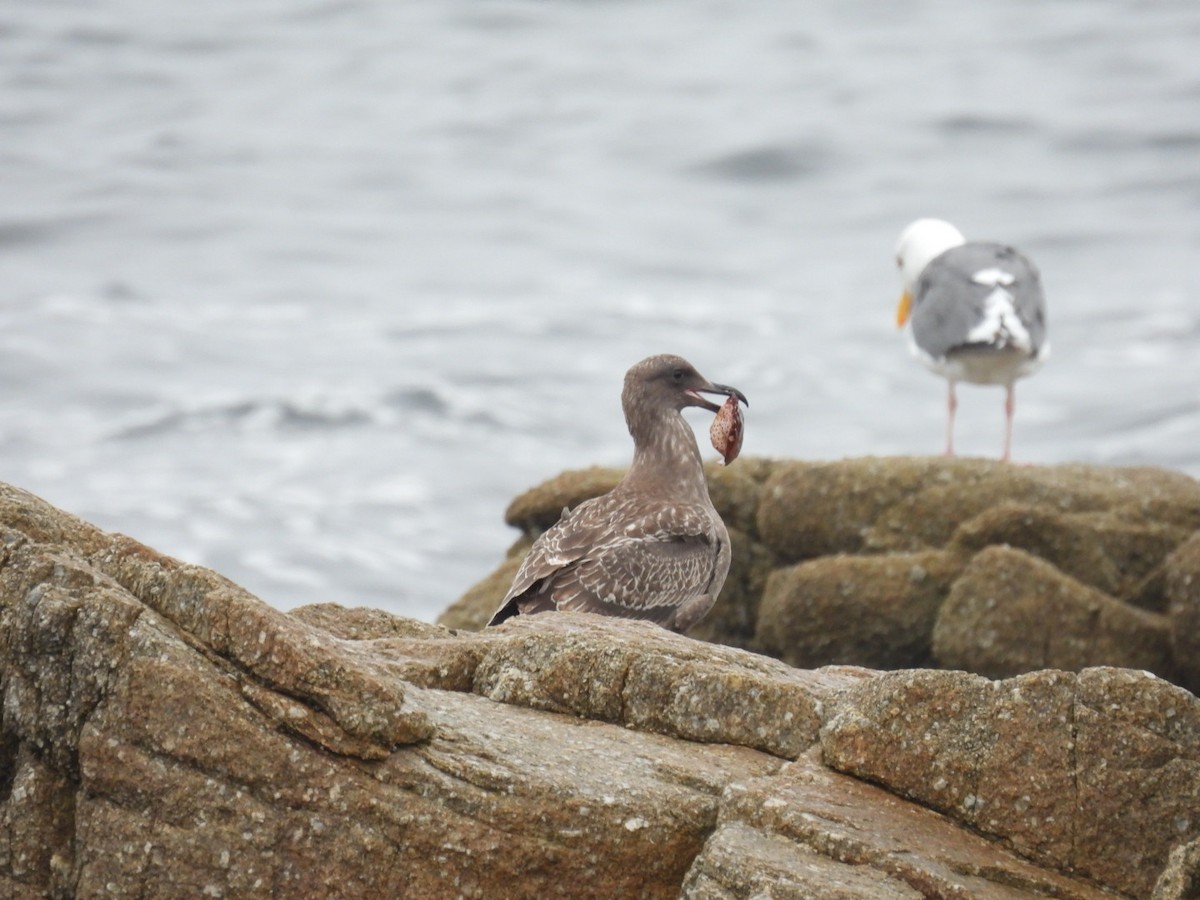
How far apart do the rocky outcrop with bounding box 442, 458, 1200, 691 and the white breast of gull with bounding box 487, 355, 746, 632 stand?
1.92 metres

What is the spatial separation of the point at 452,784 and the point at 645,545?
12.6 ft

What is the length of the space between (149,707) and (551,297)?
93.8 ft

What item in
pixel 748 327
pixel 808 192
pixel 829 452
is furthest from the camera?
pixel 808 192

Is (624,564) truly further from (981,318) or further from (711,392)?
(981,318)

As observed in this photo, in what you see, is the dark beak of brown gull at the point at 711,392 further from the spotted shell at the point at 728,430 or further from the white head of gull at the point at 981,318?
the white head of gull at the point at 981,318

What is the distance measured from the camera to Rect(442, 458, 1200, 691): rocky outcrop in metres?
11.3

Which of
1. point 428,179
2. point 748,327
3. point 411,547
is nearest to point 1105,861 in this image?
point 411,547

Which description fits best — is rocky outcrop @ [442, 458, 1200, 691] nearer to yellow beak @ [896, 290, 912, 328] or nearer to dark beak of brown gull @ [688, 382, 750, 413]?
dark beak of brown gull @ [688, 382, 750, 413]

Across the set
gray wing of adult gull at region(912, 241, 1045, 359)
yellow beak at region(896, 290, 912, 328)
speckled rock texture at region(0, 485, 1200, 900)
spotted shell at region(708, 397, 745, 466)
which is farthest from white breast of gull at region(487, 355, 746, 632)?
yellow beak at region(896, 290, 912, 328)

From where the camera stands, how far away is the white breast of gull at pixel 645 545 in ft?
30.8

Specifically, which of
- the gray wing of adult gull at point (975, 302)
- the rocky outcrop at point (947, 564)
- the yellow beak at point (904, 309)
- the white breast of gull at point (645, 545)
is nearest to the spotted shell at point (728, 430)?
the white breast of gull at point (645, 545)

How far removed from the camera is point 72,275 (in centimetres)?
3434

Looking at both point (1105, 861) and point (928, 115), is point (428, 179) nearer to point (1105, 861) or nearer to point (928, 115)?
point (928, 115)

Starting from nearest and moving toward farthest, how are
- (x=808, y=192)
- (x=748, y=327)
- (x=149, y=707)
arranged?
1. (x=149, y=707)
2. (x=748, y=327)
3. (x=808, y=192)
